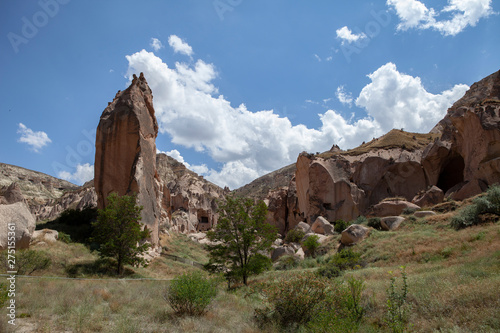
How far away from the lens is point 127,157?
2638cm

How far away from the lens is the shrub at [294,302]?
6.71 meters

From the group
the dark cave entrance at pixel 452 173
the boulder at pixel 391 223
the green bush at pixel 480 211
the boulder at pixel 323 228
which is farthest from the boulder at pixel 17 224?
the dark cave entrance at pixel 452 173

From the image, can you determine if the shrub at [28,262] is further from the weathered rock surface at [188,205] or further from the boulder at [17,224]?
the weathered rock surface at [188,205]

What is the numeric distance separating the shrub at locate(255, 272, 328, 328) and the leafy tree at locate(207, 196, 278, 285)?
7244 millimetres

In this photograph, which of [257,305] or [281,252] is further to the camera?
[281,252]

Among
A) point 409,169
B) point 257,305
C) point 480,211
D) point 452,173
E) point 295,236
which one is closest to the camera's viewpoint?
point 257,305

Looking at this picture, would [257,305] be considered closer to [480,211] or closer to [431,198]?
[480,211]

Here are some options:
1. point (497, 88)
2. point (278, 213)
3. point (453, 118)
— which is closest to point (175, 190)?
point (278, 213)

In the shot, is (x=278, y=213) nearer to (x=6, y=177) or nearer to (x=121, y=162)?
(x=121, y=162)

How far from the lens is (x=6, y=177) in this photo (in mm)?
87125

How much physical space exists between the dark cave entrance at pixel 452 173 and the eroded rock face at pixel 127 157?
38.1 meters

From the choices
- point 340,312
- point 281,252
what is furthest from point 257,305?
point 281,252

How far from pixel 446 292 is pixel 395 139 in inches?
1851

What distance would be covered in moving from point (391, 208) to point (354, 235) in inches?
429
